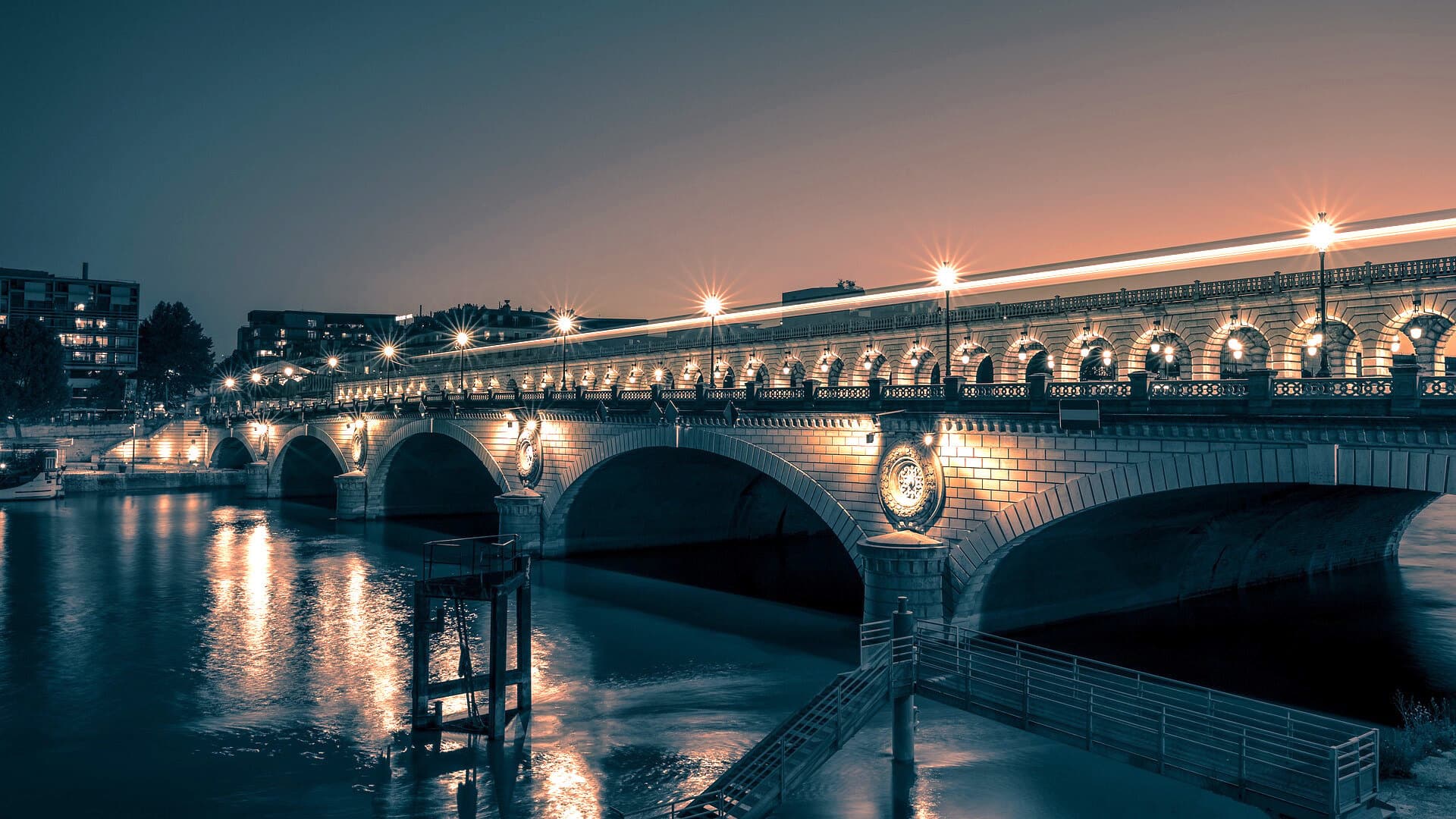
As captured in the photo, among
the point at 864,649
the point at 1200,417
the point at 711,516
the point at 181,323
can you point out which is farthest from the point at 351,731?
the point at 181,323

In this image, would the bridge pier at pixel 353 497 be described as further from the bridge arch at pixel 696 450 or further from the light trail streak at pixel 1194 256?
the light trail streak at pixel 1194 256

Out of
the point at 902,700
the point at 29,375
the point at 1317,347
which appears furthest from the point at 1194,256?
the point at 29,375

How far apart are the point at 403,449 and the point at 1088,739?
5864cm

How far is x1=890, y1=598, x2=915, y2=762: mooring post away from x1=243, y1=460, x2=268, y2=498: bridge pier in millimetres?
79523

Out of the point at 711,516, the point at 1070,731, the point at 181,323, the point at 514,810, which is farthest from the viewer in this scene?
the point at 181,323

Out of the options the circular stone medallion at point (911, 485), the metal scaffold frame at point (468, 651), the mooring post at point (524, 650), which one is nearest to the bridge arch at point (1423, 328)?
the circular stone medallion at point (911, 485)

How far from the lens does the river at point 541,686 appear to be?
19.9m

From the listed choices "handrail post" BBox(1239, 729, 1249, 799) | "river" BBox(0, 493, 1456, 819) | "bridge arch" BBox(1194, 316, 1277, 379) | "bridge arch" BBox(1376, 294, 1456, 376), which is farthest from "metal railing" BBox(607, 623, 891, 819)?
"bridge arch" BBox(1194, 316, 1277, 379)

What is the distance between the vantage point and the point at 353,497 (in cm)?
6794

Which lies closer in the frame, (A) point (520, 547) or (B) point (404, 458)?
(A) point (520, 547)

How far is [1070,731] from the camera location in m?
17.0

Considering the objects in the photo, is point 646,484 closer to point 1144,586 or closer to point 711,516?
point 711,516

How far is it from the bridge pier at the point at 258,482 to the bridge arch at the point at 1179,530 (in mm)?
75502

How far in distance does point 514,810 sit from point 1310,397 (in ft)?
62.9
